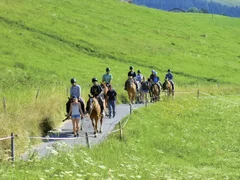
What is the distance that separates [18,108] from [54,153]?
7.63 m

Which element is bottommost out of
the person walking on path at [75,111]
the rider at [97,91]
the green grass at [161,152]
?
the green grass at [161,152]

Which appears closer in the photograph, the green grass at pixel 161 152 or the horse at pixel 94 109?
the green grass at pixel 161 152

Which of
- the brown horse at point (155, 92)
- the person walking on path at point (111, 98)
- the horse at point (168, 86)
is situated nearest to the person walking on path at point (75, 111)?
the person walking on path at point (111, 98)

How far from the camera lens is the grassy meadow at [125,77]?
1744 cm

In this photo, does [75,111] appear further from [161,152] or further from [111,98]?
[111,98]

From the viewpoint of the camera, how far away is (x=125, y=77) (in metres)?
50.7

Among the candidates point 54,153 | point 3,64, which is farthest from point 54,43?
point 54,153

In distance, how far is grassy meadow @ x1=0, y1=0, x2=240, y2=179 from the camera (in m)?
17.4

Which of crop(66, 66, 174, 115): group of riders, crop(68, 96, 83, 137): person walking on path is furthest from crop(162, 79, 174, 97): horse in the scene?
crop(68, 96, 83, 137): person walking on path

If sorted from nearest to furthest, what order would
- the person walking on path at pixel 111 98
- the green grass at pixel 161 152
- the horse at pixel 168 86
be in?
the green grass at pixel 161 152 → the person walking on path at pixel 111 98 → the horse at pixel 168 86

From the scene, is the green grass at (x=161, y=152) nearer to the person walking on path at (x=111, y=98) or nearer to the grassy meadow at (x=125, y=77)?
the grassy meadow at (x=125, y=77)

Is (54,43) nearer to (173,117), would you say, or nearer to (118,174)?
(173,117)

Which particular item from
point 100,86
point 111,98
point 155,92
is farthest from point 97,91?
point 155,92

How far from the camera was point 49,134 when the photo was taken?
2180 cm
